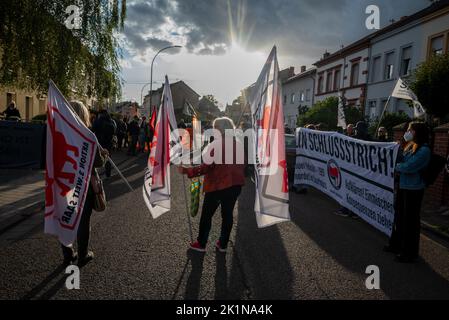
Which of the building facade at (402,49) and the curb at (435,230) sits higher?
the building facade at (402,49)

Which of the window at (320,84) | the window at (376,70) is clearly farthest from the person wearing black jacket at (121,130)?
the window at (320,84)

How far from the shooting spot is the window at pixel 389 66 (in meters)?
26.9

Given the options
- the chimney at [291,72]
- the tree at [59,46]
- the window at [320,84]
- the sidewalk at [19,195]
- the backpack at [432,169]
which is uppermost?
the chimney at [291,72]

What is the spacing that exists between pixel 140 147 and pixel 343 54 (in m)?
23.7

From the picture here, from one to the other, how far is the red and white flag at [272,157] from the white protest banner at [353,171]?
2383 millimetres

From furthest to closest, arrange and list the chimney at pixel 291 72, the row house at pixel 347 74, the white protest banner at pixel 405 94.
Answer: the chimney at pixel 291 72
the row house at pixel 347 74
the white protest banner at pixel 405 94

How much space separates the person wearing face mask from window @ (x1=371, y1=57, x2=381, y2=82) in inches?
1027

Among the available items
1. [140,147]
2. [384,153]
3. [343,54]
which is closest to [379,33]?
[343,54]

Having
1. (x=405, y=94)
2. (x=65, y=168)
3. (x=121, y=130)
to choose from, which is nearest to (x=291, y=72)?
(x=121, y=130)

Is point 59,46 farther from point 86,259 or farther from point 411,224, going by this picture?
point 411,224

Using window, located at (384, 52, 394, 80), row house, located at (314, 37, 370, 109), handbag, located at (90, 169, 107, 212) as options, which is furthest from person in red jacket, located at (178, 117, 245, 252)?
window, located at (384, 52, 394, 80)

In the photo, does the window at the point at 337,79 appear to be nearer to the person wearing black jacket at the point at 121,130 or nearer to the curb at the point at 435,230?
the person wearing black jacket at the point at 121,130

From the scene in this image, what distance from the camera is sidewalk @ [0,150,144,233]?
6.24 m

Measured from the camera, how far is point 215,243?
5.33 metres
